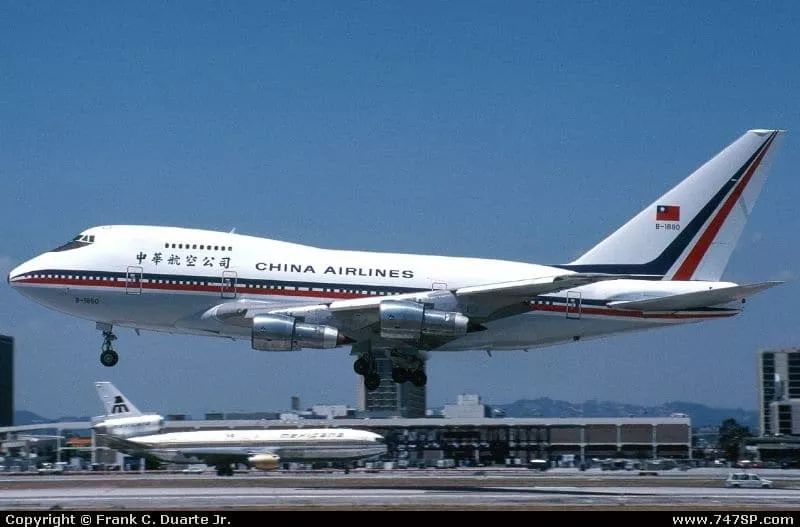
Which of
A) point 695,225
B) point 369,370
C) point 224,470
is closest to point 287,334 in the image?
point 369,370

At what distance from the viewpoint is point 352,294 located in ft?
198

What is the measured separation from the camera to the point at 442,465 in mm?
106812

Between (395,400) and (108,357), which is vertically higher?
(108,357)

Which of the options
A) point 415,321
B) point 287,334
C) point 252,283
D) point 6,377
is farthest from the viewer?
point 6,377

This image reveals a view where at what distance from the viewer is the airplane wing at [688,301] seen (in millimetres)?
58812

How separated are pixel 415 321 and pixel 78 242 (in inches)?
732

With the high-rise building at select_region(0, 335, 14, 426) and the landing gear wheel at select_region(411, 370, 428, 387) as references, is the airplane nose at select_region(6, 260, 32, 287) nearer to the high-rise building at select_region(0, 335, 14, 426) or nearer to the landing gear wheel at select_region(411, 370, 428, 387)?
the landing gear wheel at select_region(411, 370, 428, 387)

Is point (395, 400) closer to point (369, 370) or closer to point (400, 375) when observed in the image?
point (400, 375)

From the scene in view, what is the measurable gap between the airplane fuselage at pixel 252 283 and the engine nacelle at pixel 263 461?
93.2ft

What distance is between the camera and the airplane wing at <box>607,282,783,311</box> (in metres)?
58.8

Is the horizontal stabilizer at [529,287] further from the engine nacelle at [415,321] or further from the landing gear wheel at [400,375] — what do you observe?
the landing gear wheel at [400,375]

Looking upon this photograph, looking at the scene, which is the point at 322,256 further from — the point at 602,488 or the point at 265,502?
the point at 602,488

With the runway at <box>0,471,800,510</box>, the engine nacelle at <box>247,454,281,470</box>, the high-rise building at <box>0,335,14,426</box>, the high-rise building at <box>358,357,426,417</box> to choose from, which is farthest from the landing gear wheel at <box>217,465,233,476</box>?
the high-rise building at <box>0,335,14,426</box>

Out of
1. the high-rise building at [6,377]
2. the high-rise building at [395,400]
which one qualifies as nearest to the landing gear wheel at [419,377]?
the high-rise building at [395,400]
